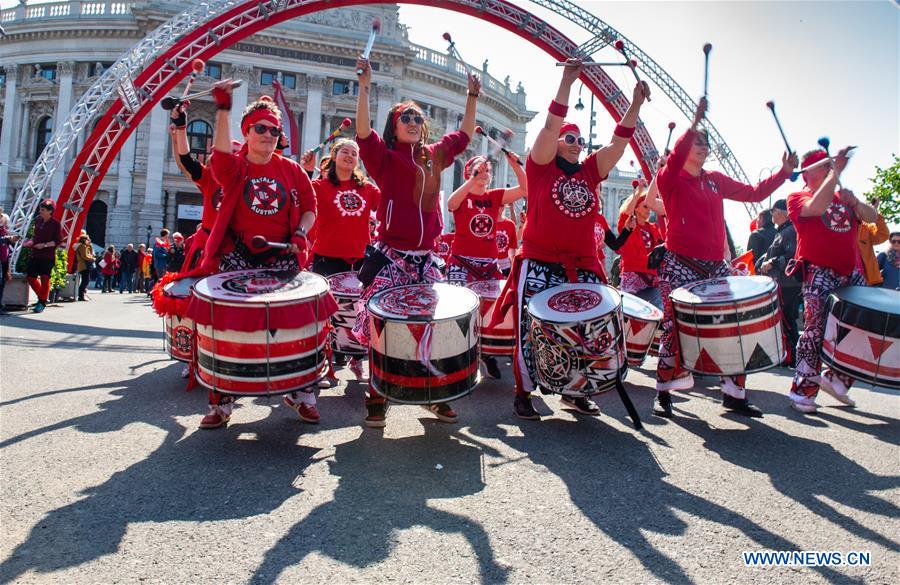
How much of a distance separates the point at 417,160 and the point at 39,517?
299cm

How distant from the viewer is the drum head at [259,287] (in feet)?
10.8

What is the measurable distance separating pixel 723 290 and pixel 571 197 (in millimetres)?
1233

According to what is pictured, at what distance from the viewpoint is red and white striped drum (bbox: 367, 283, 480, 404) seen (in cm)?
354

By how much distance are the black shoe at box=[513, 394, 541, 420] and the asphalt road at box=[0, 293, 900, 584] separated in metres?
0.08

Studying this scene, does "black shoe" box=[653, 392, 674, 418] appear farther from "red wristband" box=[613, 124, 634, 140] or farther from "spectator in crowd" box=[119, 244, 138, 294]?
"spectator in crowd" box=[119, 244, 138, 294]

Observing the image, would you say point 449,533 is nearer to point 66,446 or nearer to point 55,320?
point 66,446

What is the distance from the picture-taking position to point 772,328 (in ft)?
13.6

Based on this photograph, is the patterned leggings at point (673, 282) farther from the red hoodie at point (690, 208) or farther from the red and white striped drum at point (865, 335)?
the red and white striped drum at point (865, 335)

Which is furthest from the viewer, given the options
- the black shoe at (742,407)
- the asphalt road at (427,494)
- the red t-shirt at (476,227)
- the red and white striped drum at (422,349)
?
the red t-shirt at (476,227)

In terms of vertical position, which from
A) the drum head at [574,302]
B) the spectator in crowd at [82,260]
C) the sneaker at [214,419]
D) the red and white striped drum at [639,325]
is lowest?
the spectator in crowd at [82,260]

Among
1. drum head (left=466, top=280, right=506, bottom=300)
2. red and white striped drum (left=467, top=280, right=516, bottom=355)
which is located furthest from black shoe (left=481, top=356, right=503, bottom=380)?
drum head (left=466, top=280, right=506, bottom=300)

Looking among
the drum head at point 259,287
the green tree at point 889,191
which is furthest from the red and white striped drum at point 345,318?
the green tree at point 889,191

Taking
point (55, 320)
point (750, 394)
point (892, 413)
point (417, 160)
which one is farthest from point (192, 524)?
point (55, 320)

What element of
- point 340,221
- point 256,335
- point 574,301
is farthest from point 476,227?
point 256,335
